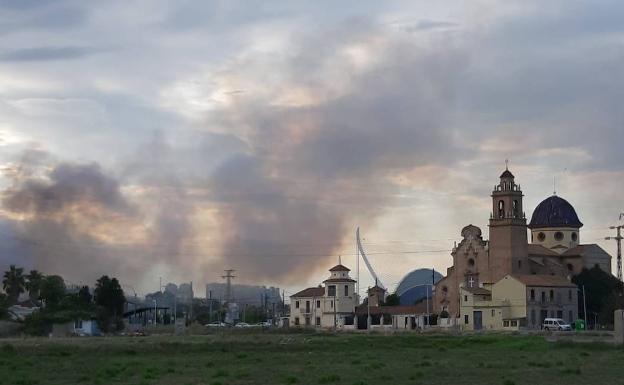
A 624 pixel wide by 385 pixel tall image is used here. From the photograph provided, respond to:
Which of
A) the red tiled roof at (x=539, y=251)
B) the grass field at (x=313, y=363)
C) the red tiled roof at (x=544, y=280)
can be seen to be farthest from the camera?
the red tiled roof at (x=539, y=251)

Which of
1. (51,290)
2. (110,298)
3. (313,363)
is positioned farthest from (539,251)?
(313,363)

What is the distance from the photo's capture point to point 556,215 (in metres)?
155

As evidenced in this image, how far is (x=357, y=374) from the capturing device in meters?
47.1

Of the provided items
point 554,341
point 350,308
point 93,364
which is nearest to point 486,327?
point 350,308

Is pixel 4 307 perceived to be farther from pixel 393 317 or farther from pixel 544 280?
pixel 544 280

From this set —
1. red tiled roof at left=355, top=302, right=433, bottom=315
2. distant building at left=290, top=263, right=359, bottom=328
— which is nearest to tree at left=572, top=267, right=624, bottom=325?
red tiled roof at left=355, top=302, right=433, bottom=315

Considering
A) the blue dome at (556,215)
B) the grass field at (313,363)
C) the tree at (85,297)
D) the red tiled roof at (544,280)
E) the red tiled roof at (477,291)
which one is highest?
the blue dome at (556,215)

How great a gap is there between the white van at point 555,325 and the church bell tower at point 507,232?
12554mm

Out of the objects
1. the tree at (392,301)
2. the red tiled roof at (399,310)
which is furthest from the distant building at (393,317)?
the tree at (392,301)

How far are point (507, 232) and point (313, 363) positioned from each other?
273 feet

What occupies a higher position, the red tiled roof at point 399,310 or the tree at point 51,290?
the tree at point 51,290

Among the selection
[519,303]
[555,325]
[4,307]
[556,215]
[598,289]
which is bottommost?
[555,325]

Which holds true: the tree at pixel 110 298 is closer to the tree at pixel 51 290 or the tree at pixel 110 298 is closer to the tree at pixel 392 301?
the tree at pixel 51 290

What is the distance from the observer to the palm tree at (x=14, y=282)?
146m
